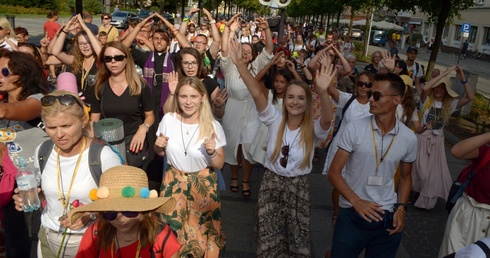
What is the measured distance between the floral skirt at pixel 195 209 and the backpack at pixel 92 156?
0.97 m

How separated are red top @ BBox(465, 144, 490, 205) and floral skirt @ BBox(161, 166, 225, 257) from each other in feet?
6.70

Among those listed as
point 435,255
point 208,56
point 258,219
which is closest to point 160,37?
point 208,56

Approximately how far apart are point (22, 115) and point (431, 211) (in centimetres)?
526

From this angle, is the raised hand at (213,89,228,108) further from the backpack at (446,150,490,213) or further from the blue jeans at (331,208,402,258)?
the backpack at (446,150,490,213)

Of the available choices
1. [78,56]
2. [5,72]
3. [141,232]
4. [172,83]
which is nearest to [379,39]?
[78,56]

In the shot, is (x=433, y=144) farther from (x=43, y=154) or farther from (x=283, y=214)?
(x=43, y=154)

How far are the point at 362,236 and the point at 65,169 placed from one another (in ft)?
7.15

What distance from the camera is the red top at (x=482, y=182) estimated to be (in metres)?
3.02

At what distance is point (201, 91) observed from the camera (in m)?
3.57

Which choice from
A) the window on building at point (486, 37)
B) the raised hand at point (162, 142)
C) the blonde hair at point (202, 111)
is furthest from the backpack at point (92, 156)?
the window on building at point (486, 37)

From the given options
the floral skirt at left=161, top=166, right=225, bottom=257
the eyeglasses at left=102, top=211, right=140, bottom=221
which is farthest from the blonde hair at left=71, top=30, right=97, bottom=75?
the eyeglasses at left=102, top=211, right=140, bottom=221

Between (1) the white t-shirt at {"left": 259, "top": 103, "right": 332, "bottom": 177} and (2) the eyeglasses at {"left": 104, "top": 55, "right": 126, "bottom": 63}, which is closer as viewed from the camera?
(1) the white t-shirt at {"left": 259, "top": 103, "right": 332, "bottom": 177}

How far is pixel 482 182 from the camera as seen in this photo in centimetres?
305

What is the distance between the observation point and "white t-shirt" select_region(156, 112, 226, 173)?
3490 millimetres
